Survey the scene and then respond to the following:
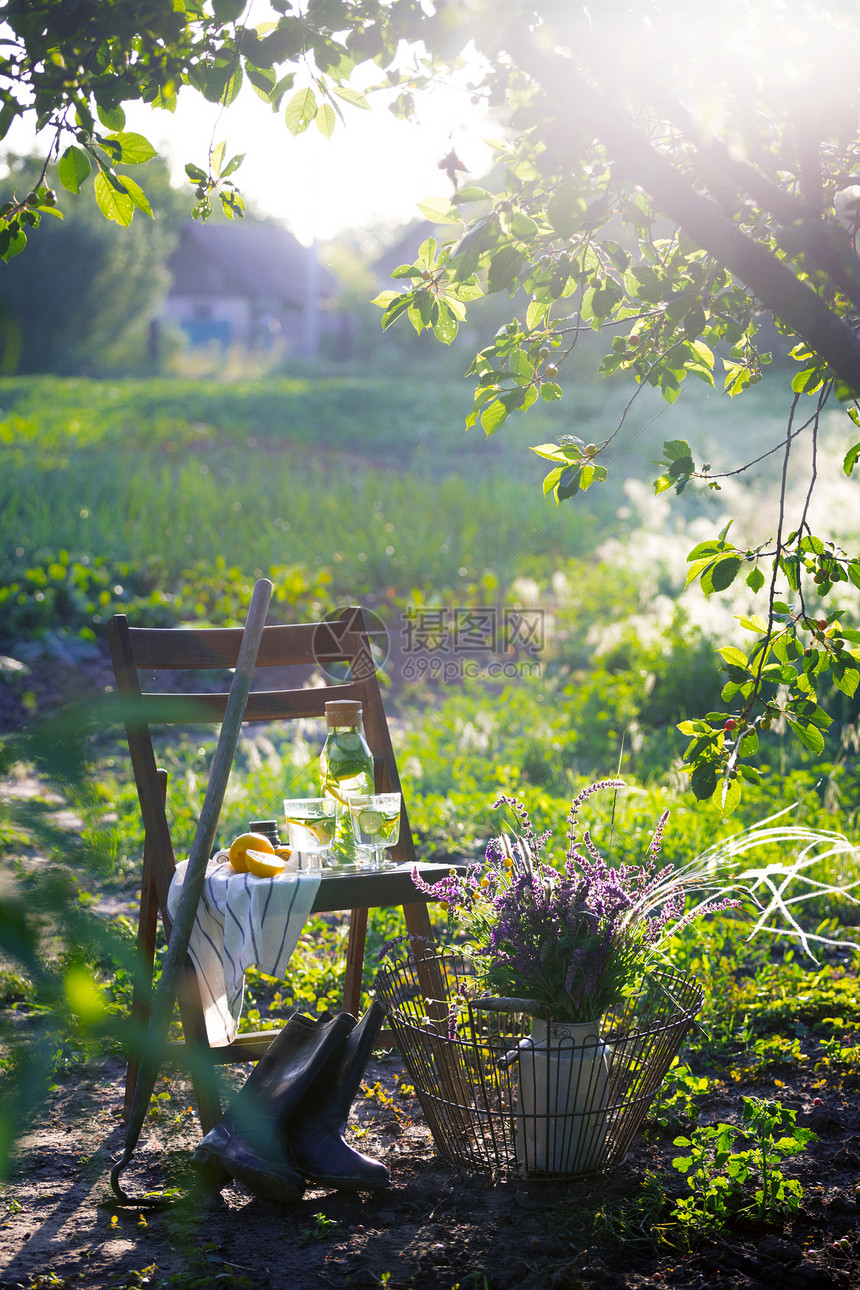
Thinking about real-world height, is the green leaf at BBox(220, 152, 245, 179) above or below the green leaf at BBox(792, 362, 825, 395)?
above

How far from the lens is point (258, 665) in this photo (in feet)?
7.97

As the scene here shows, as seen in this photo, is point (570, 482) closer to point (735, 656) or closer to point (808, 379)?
point (735, 656)

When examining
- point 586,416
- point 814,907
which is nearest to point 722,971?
point 814,907

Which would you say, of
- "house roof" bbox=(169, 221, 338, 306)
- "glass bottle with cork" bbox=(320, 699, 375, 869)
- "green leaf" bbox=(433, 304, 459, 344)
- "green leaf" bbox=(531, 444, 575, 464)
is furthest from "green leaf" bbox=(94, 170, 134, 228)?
"house roof" bbox=(169, 221, 338, 306)

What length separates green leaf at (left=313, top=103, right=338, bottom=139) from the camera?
1843 mm

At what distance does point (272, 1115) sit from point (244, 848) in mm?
538

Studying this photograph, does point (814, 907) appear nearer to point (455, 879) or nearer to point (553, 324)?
→ point (455, 879)

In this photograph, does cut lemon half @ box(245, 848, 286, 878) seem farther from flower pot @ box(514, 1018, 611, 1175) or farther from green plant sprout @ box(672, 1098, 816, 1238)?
green plant sprout @ box(672, 1098, 816, 1238)

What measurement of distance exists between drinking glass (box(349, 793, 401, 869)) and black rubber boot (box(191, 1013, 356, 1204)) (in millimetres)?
376

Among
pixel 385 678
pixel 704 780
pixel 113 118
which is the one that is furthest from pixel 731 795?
pixel 385 678

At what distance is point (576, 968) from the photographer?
190 centimetres

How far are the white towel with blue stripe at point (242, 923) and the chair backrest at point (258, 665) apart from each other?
152 mm

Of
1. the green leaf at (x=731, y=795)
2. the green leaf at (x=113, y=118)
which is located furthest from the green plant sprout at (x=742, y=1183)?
the green leaf at (x=113, y=118)

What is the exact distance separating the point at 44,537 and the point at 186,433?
24.1 ft
